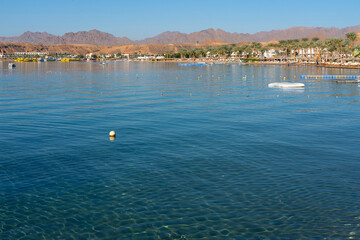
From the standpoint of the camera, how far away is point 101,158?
27.4 metres

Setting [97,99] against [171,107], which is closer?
[171,107]

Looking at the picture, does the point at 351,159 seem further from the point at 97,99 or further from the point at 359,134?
the point at 97,99

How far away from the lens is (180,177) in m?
23.2

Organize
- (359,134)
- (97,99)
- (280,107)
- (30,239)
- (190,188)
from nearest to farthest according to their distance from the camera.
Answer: (30,239) → (190,188) → (359,134) → (280,107) → (97,99)

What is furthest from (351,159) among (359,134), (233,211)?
(233,211)

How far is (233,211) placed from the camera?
18328 millimetres

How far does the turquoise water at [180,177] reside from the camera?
16906 millimetres

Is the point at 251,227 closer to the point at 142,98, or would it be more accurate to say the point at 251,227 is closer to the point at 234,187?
the point at 234,187

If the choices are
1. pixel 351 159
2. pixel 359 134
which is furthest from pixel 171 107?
pixel 351 159

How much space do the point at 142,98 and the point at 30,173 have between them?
42.8 m

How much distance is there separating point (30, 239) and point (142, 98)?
167ft

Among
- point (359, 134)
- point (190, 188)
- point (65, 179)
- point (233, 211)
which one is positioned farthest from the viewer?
point (359, 134)

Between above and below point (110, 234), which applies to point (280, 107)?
above

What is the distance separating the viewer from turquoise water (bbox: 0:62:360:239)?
666 inches
